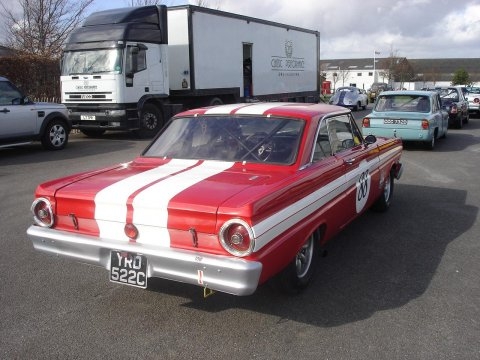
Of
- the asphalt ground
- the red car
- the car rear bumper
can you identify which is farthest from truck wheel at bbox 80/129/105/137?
the red car

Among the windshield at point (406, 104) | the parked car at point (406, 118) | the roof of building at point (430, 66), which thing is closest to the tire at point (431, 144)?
the parked car at point (406, 118)

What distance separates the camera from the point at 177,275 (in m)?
3.15

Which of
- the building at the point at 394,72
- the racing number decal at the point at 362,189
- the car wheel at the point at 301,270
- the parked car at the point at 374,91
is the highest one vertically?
the building at the point at 394,72

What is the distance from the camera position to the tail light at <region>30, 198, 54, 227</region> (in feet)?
11.8

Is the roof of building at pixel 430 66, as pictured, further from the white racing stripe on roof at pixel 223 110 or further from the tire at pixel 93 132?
the white racing stripe on roof at pixel 223 110

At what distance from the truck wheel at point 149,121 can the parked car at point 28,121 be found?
2447mm

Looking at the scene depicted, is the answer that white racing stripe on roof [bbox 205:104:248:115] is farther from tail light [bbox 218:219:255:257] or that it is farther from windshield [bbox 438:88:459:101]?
windshield [bbox 438:88:459:101]

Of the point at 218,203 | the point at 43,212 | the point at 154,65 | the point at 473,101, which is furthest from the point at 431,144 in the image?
the point at 473,101

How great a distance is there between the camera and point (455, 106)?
1777 cm

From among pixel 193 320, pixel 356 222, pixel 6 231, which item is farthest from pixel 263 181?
pixel 6 231

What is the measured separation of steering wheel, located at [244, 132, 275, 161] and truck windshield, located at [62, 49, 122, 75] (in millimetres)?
10068

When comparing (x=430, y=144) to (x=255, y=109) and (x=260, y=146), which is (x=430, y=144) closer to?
(x=255, y=109)

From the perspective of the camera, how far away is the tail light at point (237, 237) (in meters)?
2.96

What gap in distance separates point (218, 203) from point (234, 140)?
128 cm
